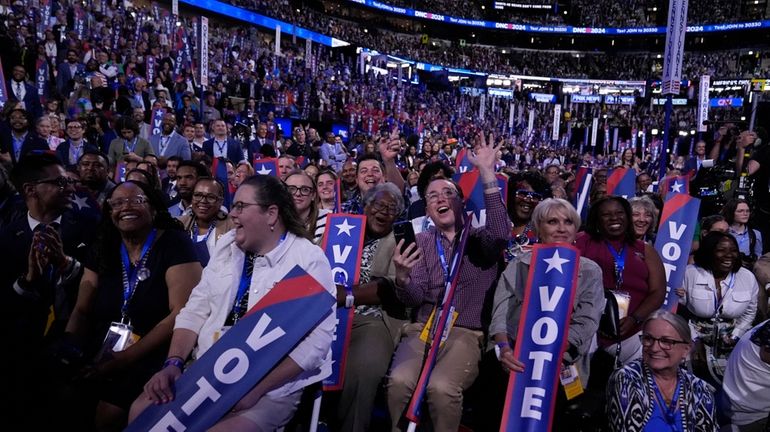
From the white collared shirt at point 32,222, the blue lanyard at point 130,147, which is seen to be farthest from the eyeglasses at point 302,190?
the blue lanyard at point 130,147

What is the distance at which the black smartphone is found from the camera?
3760mm

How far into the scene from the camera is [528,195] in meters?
4.70

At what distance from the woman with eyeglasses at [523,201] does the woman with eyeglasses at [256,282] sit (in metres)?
2.12

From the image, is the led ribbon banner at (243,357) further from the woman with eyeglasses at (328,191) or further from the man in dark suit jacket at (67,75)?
the man in dark suit jacket at (67,75)

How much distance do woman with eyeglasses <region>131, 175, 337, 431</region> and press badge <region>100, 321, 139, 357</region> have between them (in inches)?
13.8

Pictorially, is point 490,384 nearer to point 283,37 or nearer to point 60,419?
point 60,419

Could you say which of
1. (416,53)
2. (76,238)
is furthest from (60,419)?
(416,53)

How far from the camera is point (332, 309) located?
2.50 meters

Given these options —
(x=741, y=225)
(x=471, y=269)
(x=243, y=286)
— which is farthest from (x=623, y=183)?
(x=243, y=286)

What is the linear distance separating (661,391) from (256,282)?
6.55 feet

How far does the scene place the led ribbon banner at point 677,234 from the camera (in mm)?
4449

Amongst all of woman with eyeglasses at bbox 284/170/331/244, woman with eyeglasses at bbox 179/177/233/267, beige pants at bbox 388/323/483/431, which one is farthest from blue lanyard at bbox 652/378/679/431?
woman with eyeglasses at bbox 179/177/233/267

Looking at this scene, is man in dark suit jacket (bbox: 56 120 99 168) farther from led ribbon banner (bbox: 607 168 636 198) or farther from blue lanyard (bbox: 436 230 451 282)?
led ribbon banner (bbox: 607 168 636 198)

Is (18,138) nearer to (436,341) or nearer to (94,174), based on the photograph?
(94,174)
